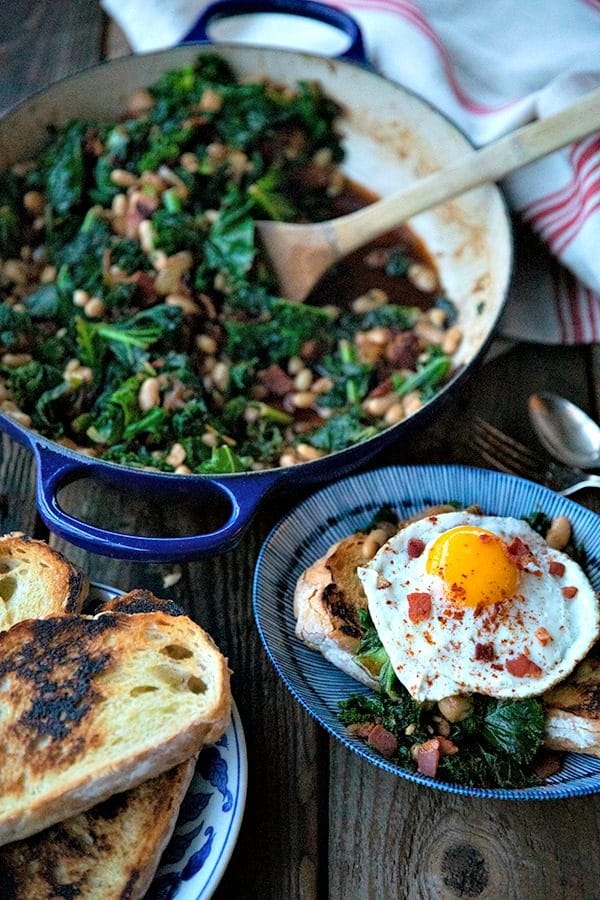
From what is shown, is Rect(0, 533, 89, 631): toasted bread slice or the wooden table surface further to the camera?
Rect(0, 533, 89, 631): toasted bread slice

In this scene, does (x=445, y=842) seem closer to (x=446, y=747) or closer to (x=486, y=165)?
(x=446, y=747)

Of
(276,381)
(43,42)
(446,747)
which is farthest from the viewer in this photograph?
(43,42)

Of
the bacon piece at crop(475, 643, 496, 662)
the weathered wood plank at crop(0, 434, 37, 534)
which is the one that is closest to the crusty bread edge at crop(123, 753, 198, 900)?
the bacon piece at crop(475, 643, 496, 662)

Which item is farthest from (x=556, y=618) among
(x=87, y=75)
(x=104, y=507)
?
(x=87, y=75)

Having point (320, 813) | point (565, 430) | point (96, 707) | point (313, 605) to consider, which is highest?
point (96, 707)

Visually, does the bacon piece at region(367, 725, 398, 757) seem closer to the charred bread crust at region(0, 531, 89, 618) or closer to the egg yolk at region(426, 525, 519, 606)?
the egg yolk at region(426, 525, 519, 606)

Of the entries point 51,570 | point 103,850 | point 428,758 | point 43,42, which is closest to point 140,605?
point 51,570
